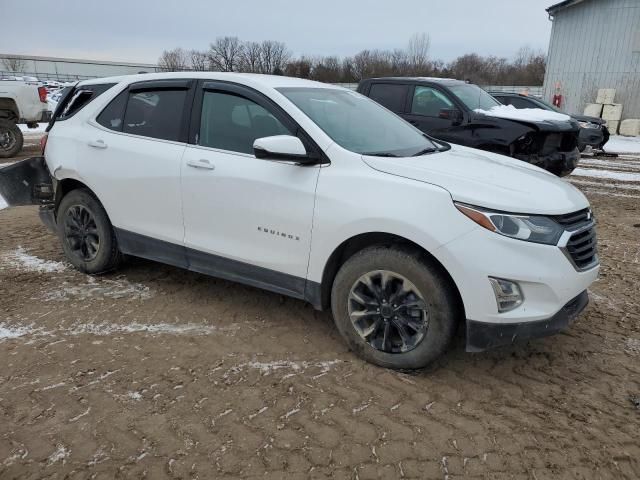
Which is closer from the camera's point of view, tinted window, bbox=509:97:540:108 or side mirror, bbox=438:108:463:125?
side mirror, bbox=438:108:463:125

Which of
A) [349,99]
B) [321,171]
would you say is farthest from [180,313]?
[349,99]

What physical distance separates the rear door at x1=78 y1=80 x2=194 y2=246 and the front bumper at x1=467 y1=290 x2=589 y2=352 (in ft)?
7.44

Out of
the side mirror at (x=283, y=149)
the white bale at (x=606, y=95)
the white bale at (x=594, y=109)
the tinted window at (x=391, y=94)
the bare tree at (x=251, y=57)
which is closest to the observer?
the side mirror at (x=283, y=149)

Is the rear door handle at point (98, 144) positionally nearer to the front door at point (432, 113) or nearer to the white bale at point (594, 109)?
the front door at point (432, 113)

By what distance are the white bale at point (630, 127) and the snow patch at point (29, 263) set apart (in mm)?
20873

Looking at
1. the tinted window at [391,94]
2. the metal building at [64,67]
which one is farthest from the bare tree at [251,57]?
the tinted window at [391,94]

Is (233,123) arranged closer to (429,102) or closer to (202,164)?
(202,164)

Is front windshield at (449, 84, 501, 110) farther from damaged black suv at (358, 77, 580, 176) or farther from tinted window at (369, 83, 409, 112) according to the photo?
tinted window at (369, 83, 409, 112)

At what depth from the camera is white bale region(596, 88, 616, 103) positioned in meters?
20.4

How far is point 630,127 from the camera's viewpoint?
64.5 ft

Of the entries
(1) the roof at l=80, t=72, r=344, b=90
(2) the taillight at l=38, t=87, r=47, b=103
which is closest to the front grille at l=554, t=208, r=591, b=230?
(1) the roof at l=80, t=72, r=344, b=90

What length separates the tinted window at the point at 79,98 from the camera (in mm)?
4613

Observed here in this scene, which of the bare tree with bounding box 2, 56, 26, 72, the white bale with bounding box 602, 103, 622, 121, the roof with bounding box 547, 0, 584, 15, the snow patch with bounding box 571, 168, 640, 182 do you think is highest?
the roof with bounding box 547, 0, 584, 15

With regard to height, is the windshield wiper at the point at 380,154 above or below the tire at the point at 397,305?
above
